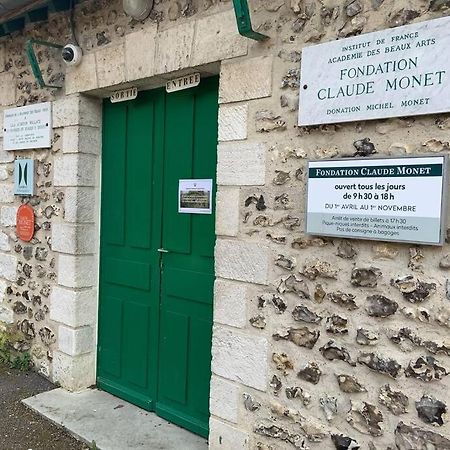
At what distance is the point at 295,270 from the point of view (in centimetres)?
251

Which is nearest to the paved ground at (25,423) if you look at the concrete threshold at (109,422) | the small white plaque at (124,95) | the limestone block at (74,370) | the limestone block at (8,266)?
the concrete threshold at (109,422)

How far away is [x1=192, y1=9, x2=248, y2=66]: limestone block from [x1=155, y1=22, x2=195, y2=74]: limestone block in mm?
62

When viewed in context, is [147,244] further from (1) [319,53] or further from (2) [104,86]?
(1) [319,53]

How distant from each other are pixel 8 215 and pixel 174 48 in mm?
2378

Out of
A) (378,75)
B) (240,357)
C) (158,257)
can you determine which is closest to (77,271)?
(158,257)

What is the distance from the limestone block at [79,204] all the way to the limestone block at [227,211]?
4.78ft

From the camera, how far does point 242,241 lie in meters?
2.73

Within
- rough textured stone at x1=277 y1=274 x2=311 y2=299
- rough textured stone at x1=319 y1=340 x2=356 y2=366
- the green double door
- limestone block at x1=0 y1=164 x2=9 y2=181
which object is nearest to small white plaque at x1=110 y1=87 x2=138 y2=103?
the green double door

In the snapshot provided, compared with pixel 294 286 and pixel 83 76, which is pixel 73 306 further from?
pixel 294 286

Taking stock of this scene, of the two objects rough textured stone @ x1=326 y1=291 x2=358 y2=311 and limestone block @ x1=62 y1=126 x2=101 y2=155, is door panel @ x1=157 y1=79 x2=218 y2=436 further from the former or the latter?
rough textured stone @ x1=326 y1=291 x2=358 y2=311

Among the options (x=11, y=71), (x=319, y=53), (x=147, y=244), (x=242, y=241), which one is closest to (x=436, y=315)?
(x=242, y=241)

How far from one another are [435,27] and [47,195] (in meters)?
3.15

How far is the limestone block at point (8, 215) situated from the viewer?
441cm

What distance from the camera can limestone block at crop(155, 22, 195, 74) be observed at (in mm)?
3010
